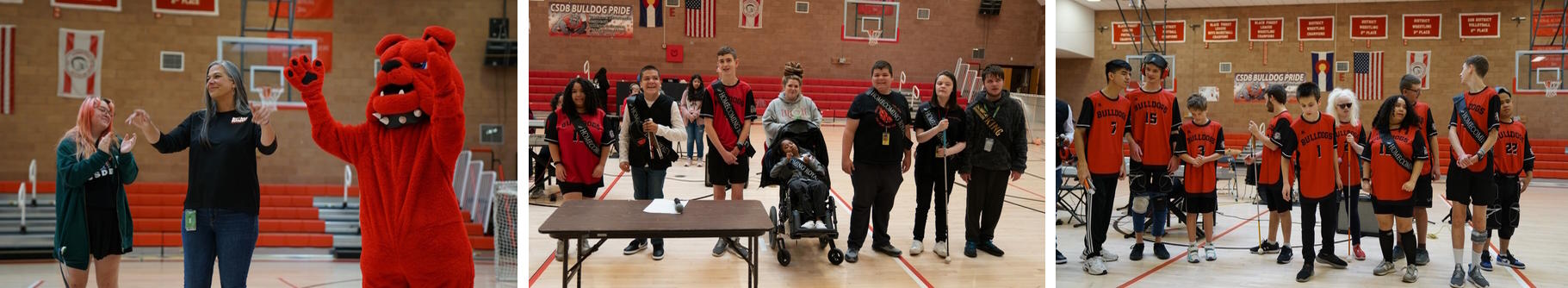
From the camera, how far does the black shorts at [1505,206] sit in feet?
15.4

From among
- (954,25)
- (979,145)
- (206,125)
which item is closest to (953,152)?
(979,145)

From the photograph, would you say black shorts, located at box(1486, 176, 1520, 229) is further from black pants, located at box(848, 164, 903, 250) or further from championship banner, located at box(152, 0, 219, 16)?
championship banner, located at box(152, 0, 219, 16)

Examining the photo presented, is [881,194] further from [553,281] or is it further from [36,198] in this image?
[36,198]

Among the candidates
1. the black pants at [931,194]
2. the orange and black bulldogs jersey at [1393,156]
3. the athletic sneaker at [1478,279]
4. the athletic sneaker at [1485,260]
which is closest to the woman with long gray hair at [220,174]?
the black pants at [931,194]

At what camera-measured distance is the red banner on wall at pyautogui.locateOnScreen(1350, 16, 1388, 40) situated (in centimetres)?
462

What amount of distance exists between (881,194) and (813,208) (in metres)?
0.52

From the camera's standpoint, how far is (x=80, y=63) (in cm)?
468

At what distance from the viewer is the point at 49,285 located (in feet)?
15.9

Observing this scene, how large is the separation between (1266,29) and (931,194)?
76.5 inches

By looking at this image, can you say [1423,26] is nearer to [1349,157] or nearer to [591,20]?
[1349,157]

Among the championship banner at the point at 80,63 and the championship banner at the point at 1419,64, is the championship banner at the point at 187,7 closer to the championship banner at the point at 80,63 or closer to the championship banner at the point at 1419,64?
the championship banner at the point at 80,63

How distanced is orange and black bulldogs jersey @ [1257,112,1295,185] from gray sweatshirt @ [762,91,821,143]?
2.36 metres

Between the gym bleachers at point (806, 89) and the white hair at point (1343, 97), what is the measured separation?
2.00 metres

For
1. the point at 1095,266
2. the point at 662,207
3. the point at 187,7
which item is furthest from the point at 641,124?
the point at 187,7
